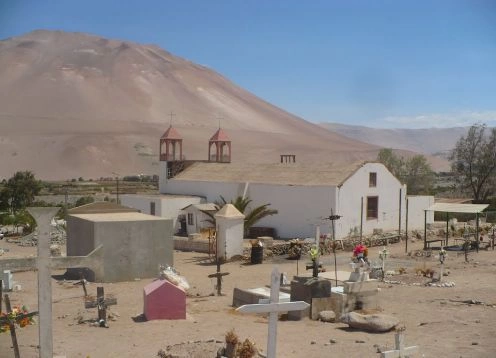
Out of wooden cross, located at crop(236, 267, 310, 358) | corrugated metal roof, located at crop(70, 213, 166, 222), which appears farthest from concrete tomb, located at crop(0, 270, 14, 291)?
wooden cross, located at crop(236, 267, 310, 358)

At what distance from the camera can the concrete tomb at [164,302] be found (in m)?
13.6

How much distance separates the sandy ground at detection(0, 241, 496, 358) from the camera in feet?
36.5

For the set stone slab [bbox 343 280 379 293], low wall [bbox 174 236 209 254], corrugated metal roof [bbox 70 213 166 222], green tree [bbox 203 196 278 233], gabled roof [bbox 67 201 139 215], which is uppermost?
gabled roof [bbox 67 201 139 215]

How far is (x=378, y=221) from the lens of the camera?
32.5 metres

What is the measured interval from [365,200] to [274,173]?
4.84 m

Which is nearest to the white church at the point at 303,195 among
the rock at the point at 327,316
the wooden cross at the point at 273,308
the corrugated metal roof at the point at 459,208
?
the corrugated metal roof at the point at 459,208

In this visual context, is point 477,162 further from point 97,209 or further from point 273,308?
point 273,308

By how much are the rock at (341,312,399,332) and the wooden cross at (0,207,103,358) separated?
6256 mm

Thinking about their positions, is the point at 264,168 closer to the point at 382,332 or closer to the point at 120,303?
the point at 120,303

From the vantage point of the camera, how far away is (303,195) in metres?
30.3

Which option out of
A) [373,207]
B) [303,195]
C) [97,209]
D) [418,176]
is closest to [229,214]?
[97,209]

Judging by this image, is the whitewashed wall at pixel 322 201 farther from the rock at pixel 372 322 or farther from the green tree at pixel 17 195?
the green tree at pixel 17 195

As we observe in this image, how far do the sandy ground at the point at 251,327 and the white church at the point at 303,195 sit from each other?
10379 mm

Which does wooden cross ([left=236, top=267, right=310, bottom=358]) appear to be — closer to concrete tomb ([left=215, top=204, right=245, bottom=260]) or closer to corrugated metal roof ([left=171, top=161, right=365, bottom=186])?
concrete tomb ([left=215, top=204, right=245, bottom=260])
